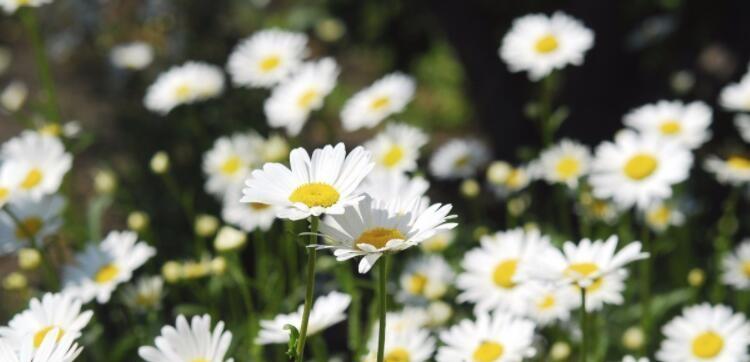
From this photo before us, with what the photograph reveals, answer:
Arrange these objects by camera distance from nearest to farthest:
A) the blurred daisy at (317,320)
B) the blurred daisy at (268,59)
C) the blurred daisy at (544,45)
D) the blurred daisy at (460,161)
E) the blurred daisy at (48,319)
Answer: the blurred daisy at (48,319) → the blurred daisy at (317,320) → the blurred daisy at (544,45) → the blurred daisy at (268,59) → the blurred daisy at (460,161)

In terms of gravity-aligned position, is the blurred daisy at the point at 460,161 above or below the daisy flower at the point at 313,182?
above

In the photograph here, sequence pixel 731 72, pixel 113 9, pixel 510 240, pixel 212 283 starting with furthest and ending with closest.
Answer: pixel 113 9, pixel 731 72, pixel 212 283, pixel 510 240

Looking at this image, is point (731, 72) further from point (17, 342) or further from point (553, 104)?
point (17, 342)

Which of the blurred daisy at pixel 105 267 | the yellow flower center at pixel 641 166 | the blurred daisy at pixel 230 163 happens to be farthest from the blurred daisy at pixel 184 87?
the yellow flower center at pixel 641 166

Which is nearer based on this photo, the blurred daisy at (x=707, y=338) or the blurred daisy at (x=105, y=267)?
the blurred daisy at (x=707, y=338)

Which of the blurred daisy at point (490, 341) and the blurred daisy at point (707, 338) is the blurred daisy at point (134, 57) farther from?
the blurred daisy at point (707, 338)

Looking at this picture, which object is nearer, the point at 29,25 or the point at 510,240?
the point at 510,240

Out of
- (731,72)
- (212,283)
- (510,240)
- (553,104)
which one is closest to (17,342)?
(212,283)

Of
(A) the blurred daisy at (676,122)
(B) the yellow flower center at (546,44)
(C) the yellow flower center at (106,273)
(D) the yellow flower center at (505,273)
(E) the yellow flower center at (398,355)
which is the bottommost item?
(E) the yellow flower center at (398,355)
